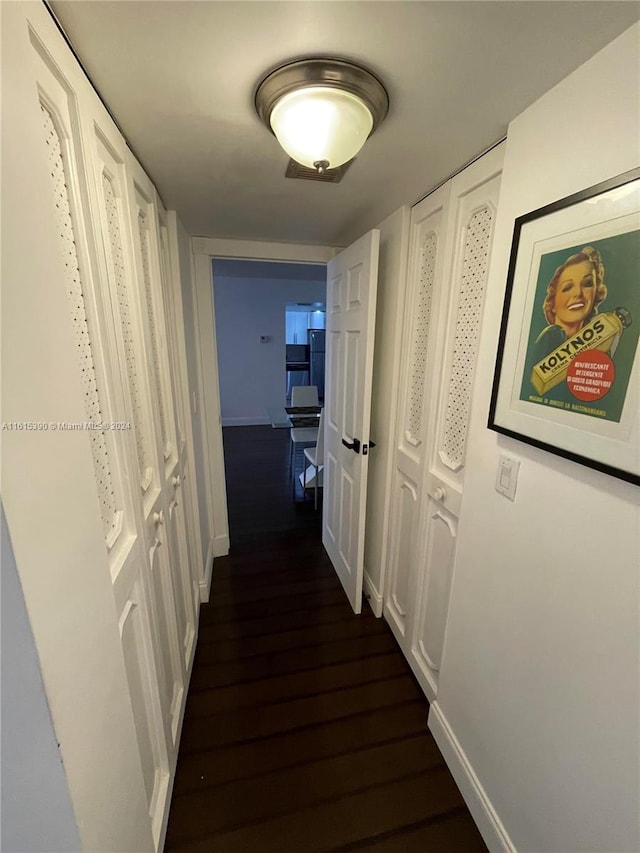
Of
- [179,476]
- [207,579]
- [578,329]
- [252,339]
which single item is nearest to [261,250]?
[179,476]

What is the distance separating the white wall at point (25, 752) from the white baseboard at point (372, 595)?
1.65 meters

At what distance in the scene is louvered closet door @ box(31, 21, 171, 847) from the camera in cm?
68

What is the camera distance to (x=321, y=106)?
2.52 feet

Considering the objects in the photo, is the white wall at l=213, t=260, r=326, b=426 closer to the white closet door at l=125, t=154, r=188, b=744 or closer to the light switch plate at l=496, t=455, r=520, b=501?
the white closet door at l=125, t=154, r=188, b=744

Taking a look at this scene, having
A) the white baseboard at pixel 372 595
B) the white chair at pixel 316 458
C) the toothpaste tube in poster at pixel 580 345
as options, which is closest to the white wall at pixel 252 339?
the white chair at pixel 316 458

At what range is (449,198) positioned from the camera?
48.3 inches

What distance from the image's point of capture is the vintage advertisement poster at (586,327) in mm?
662

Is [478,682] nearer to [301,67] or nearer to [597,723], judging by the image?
[597,723]

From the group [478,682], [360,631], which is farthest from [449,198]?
[360,631]

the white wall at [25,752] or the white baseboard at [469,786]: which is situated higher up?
the white wall at [25,752]

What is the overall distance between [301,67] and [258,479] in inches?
128

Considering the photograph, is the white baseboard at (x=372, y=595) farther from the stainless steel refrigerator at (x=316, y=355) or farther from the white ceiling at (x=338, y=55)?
the stainless steel refrigerator at (x=316, y=355)

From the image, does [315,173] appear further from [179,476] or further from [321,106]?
[179,476]

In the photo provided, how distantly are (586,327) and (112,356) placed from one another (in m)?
1.07
